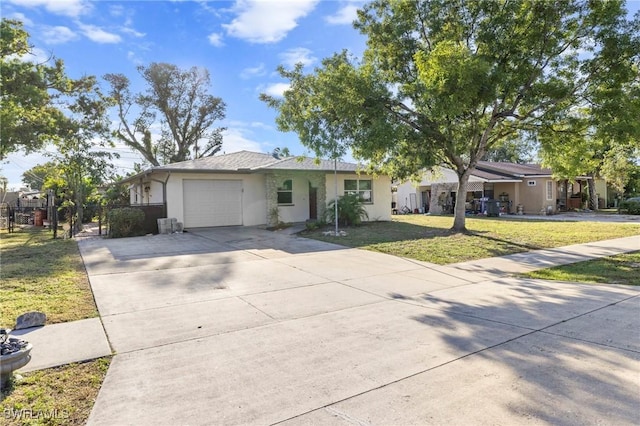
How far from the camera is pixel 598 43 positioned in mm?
11938

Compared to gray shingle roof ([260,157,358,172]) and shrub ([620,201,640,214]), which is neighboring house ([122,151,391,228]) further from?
shrub ([620,201,640,214])

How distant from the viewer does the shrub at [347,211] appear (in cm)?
1686

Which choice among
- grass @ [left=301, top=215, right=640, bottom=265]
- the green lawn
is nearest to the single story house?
grass @ [left=301, top=215, right=640, bottom=265]

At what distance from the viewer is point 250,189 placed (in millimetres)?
17828

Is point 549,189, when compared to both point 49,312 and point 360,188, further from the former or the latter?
point 49,312

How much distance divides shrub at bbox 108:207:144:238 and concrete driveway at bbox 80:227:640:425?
7.10 m

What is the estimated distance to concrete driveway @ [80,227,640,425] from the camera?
2.89m

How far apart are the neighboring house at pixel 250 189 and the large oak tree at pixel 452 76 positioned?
3204mm

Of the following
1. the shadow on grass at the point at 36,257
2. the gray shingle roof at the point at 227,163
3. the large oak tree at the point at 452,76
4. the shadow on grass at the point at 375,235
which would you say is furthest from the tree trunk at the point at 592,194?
the shadow on grass at the point at 36,257

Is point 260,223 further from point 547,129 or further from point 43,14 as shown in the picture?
point 547,129

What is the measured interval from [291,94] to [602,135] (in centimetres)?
1027

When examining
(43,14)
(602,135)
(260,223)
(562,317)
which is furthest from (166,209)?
(602,135)

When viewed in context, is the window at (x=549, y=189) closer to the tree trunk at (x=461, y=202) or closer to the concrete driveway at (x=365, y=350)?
the tree trunk at (x=461, y=202)

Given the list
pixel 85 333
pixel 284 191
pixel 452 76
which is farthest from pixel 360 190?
pixel 85 333
